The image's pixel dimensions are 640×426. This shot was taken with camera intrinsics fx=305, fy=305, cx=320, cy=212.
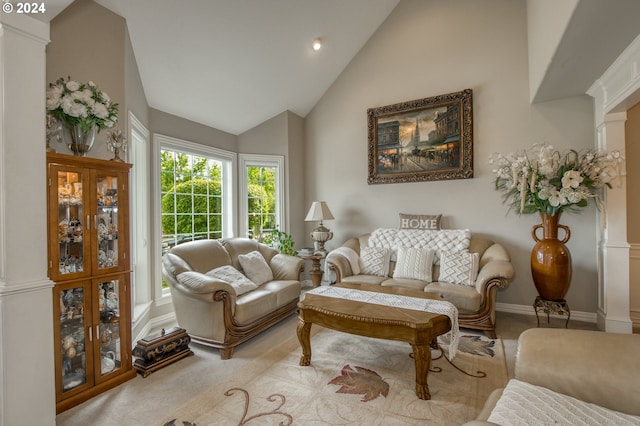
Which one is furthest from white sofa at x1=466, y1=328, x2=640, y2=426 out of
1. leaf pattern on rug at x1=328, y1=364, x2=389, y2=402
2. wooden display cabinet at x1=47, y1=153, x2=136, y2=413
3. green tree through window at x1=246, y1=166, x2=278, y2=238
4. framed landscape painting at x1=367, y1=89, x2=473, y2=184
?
green tree through window at x1=246, y1=166, x2=278, y2=238

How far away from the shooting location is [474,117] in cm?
402

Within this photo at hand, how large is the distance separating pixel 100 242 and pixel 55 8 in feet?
4.95

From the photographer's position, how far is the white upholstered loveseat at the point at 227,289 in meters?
2.73

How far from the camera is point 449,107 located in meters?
4.12

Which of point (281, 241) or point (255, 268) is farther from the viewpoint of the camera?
point (281, 241)

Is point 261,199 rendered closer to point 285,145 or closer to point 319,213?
point 285,145

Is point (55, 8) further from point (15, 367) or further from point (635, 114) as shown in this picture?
point (635, 114)

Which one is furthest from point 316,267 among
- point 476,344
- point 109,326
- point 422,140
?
point 109,326

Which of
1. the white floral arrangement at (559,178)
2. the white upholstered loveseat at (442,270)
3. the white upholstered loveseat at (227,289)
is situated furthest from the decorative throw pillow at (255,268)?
the white floral arrangement at (559,178)

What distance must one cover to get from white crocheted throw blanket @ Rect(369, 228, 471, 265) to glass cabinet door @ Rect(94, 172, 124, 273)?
300 cm

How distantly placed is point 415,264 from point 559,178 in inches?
67.7

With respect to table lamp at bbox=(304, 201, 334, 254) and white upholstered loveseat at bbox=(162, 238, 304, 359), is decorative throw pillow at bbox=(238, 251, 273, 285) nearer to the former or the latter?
white upholstered loveseat at bbox=(162, 238, 304, 359)

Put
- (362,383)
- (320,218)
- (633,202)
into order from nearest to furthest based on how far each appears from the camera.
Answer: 1. (362,383)
2. (633,202)
3. (320,218)

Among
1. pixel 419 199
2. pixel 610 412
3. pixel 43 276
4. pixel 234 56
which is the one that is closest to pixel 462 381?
pixel 610 412
